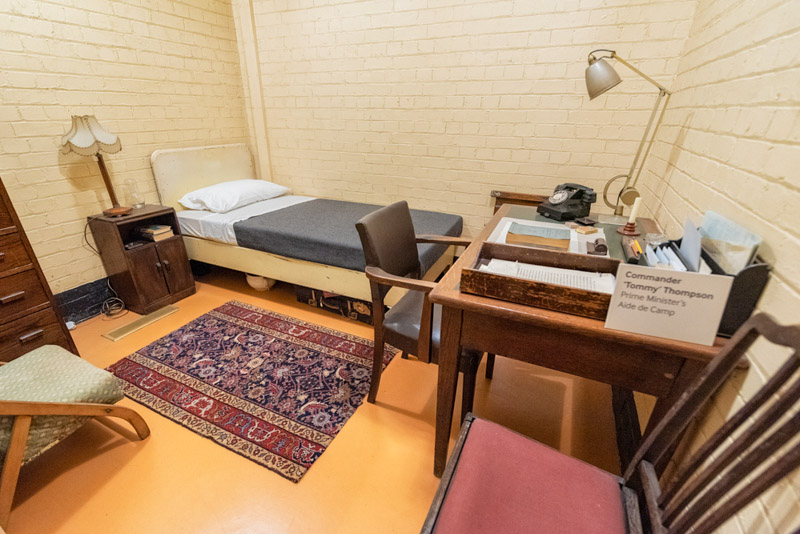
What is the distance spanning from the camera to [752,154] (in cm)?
88

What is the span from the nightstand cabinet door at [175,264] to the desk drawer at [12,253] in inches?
32.3

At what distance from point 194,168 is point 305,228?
1.41m

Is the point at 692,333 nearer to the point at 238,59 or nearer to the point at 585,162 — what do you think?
the point at 585,162

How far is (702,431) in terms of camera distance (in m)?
0.87

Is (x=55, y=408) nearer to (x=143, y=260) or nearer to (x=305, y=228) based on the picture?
(x=143, y=260)

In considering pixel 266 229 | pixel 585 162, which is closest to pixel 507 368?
pixel 585 162

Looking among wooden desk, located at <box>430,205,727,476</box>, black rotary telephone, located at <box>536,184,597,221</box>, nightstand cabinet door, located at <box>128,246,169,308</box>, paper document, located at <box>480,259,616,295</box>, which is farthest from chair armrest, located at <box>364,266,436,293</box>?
nightstand cabinet door, located at <box>128,246,169,308</box>

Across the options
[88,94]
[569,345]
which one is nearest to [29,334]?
[88,94]

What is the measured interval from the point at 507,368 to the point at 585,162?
1.54m

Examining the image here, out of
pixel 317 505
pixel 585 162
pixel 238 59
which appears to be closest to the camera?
pixel 317 505

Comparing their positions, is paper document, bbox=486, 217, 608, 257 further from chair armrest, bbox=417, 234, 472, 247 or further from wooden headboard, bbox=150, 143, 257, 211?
wooden headboard, bbox=150, 143, 257, 211

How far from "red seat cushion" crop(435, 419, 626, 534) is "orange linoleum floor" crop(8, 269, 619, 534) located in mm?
564

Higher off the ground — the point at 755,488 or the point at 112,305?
the point at 755,488

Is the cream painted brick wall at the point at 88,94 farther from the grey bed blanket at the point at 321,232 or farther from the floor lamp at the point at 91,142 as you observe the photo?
the grey bed blanket at the point at 321,232
